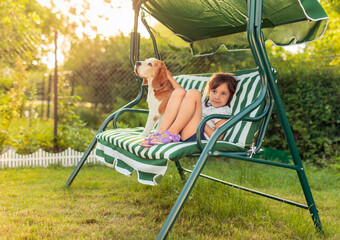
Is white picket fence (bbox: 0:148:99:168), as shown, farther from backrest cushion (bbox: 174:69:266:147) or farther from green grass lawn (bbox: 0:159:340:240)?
backrest cushion (bbox: 174:69:266:147)

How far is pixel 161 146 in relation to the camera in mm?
1836

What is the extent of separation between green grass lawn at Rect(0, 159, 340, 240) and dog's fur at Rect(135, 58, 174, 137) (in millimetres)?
742

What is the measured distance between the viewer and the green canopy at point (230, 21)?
7.64 ft

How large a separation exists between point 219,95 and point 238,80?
0.25 m

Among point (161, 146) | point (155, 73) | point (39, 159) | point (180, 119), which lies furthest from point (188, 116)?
point (39, 159)

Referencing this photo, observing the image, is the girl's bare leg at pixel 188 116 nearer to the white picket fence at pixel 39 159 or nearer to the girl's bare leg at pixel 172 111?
the girl's bare leg at pixel 172 111

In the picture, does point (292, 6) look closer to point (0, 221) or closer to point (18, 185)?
point (0, 221)

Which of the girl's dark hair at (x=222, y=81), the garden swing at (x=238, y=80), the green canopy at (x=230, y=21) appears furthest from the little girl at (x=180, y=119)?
the green canopy at (x=230, y=21)

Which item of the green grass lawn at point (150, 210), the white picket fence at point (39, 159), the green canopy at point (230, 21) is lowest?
the white picket fence at point (39, 159)

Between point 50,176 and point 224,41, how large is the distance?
7.96ft

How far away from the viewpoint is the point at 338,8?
7.79 m

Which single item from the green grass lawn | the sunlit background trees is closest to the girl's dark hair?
the green grass lawn

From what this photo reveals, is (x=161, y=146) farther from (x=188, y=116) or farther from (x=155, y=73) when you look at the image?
(x=155, y=73)

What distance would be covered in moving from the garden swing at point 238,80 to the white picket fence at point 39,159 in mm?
1773
